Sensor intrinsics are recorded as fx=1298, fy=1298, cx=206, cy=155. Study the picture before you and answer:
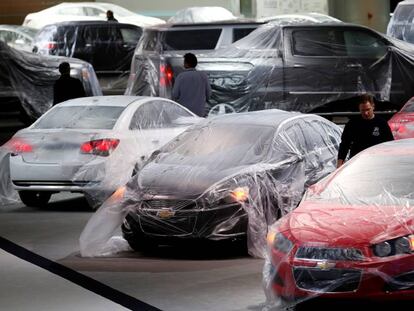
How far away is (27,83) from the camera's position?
24.1 meters

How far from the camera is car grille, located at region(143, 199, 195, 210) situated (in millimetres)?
12570

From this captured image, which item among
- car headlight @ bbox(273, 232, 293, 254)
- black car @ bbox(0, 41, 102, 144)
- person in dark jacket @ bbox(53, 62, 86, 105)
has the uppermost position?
car headlight @ bbox(273, 232, 293, 254)

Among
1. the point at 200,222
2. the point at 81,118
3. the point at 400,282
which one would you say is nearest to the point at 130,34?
the point at 81,118

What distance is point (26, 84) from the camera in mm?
24094

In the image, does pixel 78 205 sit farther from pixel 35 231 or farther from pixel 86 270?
pixel 86 270

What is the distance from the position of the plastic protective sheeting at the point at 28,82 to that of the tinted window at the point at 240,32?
121 inches

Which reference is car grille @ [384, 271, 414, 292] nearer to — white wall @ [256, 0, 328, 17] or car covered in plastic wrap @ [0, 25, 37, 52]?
car covered in plastic wrap @ [0, 25, 37, 52]

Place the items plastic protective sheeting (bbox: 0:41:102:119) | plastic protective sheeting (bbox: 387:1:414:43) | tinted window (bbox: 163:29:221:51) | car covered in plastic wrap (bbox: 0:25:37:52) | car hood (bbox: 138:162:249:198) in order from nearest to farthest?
1. car hood (bbox: 138:162:249:198)
2. tinted window (bbox: 163:29:221:51)
3. plastic protective sheeting (bbox: 0:41:102:119)
4. plastic protective sheeting (bbox: 387:1:414:43)
5. car covered in plastic wrap (bbox: 0:25:37:52)

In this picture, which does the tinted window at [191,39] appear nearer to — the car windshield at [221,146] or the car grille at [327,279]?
the car windshield at [221,146]

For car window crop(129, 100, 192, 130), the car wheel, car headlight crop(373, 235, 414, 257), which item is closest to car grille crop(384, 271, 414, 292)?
car headlight crop(373, 235, 414, 257)

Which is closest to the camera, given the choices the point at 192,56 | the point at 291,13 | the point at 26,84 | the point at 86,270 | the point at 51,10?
the point at 86,270

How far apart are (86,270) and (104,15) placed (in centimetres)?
2656

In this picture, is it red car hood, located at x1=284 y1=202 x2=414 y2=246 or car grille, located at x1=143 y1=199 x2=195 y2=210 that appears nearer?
red car hood, located at x1=284 y1=202 x2=414 y2=246

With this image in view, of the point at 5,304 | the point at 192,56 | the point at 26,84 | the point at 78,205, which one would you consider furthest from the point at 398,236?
the point at 26,84
